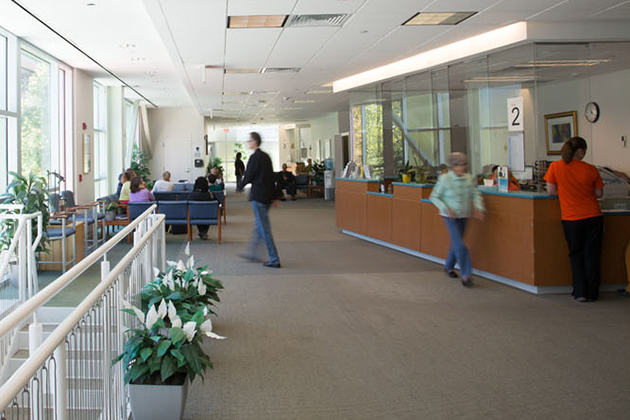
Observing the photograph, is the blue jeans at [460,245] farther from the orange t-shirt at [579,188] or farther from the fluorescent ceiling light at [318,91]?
the fluorescent ceiling light at [318,91]

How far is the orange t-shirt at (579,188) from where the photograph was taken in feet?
18.9

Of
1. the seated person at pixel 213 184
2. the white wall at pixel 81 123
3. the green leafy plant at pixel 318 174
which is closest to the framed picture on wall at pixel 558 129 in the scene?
the seated person at pixel 213 184

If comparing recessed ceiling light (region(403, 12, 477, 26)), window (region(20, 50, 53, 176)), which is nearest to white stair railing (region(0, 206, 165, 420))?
recessed ceiling light (region(403, 12, 477, 26))

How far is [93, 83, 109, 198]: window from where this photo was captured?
14484mm

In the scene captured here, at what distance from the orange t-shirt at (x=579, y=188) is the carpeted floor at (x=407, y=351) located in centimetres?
90

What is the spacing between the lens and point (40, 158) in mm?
10445

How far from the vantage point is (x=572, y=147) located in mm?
5801

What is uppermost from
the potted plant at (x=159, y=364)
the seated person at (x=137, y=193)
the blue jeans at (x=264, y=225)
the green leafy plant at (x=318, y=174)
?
the green leafy plant at (x=318, y=174)

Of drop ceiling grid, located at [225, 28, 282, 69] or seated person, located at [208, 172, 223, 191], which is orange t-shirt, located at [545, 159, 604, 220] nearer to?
drop ceiling grid, located at [225, 28, 282, 69]

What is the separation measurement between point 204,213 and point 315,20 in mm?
4499

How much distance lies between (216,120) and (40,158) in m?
14.9

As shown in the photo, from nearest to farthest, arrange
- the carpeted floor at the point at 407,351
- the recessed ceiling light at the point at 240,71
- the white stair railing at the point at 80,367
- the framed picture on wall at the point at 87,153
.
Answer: the white stair railing at the point at 80,367, the carpeted floor at the point at 407,351, the recessed ceiling light at the point at 240,71, the framed picture on wall at the point at 87,153

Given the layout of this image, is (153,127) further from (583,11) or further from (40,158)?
(583,11)

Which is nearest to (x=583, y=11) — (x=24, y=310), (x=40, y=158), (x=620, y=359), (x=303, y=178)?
(x=620, y=359)
